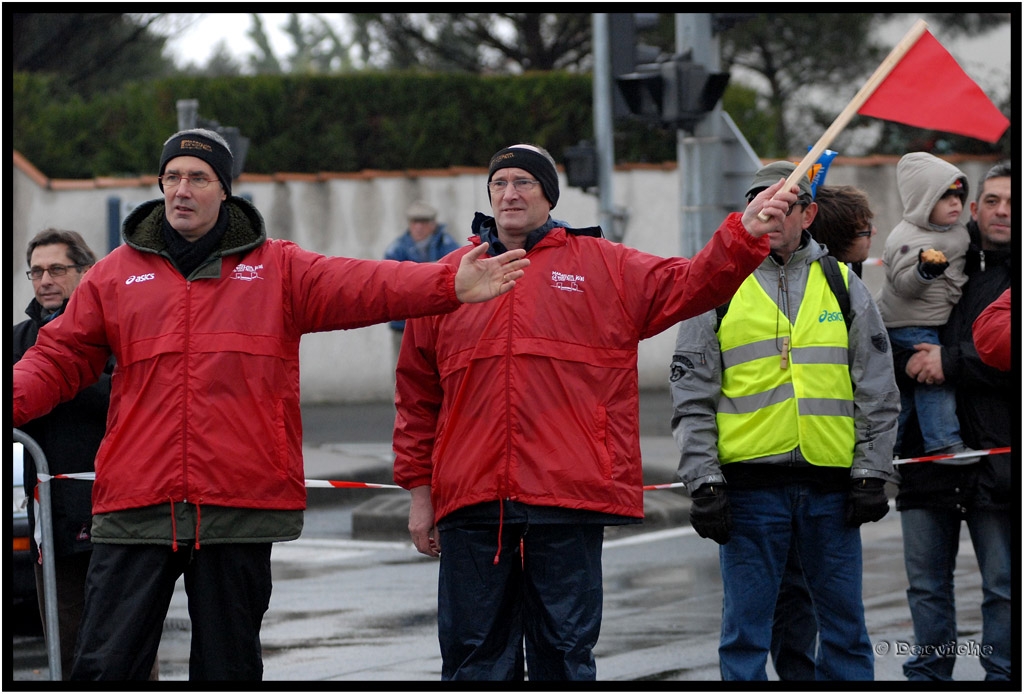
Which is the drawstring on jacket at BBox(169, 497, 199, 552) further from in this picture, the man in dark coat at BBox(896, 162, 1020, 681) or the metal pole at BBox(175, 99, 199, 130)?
the metal pole at BBox(175, 99, 199, 130)

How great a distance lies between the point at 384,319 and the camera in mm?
4824

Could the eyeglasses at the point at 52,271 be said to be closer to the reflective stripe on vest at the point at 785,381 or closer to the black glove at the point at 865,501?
the reflective stripe on vest at the point at 785,381

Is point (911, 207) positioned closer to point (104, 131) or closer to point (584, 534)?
point (584, 534)

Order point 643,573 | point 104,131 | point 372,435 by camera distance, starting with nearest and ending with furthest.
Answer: point 643,573
point 372,435
point 104,131

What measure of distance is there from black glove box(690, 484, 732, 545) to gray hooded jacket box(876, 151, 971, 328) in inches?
51.9

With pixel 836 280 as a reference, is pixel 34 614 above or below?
below

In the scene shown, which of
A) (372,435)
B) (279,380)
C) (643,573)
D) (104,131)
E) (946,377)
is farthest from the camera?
(104,131)

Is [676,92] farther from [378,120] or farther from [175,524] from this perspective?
[378,120]

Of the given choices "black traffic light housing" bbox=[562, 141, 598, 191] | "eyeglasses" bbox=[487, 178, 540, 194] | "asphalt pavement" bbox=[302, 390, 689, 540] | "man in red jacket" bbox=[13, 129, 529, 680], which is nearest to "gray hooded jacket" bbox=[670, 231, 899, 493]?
"eyeglasses" bbox=[487, 178, 540, 194]

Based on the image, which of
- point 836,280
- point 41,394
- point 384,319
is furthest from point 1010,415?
point 41,394

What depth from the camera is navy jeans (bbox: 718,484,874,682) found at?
17.6 ft

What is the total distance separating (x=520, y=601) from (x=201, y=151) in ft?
5.93

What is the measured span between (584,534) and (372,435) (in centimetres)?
1117

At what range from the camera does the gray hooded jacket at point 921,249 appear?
6066 millimetres
